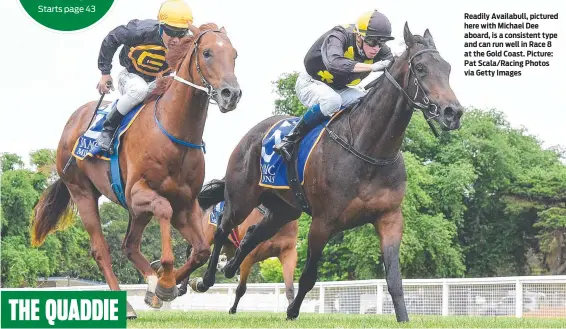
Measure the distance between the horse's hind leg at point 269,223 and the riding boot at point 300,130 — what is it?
4.92 feet

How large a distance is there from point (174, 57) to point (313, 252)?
8.32 ft

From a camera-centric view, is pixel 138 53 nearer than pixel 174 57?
No

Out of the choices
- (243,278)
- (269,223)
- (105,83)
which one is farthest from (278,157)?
(243,278)

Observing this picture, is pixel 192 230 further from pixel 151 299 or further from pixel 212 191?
pixel 212 191

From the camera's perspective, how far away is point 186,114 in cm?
977

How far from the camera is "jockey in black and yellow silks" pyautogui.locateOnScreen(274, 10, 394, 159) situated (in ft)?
32.5

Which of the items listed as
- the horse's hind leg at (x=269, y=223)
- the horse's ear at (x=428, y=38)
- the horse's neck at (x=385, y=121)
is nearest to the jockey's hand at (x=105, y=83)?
the horse's hind leg at (x=269, y=223)

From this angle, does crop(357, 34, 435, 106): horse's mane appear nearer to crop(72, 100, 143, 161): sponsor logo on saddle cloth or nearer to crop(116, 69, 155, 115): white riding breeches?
crop(116, 69, 155, 115): white riding breeches

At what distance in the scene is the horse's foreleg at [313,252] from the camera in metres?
9.85

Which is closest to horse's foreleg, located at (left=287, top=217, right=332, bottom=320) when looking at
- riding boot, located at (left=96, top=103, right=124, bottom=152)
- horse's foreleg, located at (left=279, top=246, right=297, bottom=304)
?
riding boot, located at (left=96, top=103, right=124, bottom=152)

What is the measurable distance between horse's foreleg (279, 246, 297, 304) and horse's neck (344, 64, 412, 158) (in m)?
5.78

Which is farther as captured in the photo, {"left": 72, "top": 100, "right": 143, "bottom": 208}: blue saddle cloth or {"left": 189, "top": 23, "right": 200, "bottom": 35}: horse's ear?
{"left": 72, "top": 100, "right": 143, "bottom": 208}: blue saddle cloth

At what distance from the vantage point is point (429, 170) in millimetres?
51781

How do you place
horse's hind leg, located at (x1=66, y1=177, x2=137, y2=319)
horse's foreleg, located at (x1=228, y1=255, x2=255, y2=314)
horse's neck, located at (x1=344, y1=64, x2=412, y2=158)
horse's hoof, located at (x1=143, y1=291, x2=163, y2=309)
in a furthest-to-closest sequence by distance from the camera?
horse's foreleg, located at (x1=228, y1=255, x2=255, y2=314), horse's hind leg, located at (x1=66, y1=177, x2=137, y2=319), horse's hoof, located at (x1=143, y1=291, x2=163, y2=309), horse's neck, located at (x1=344, y1=64, x2=412, y2=158)
